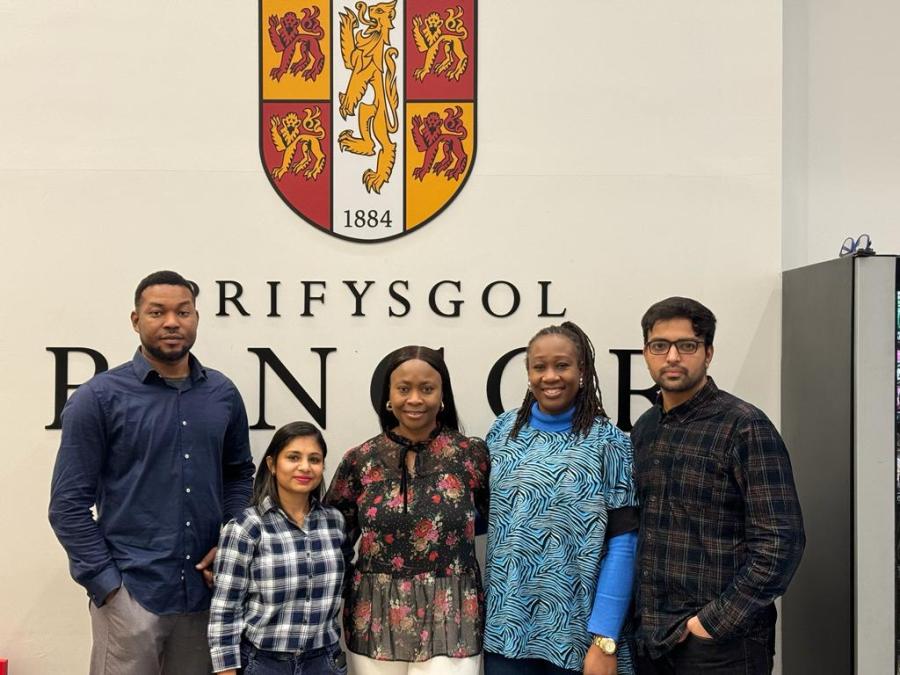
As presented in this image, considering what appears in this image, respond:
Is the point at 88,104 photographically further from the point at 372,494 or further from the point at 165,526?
the point at 372,494

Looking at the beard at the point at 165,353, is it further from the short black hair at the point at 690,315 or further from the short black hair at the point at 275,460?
the short black hair at the point at 690,315

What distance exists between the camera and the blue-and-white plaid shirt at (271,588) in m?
2.28

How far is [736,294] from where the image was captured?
10.2 ft

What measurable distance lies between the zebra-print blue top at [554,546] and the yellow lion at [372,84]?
4.38ft

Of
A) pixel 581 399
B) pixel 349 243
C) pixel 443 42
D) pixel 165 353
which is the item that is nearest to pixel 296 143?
pixel 349 243

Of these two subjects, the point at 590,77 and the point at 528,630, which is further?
the point at 590,77

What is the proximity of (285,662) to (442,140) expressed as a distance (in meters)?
1.85

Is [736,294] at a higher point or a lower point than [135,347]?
higher

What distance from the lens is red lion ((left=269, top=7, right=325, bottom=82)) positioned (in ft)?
10.2

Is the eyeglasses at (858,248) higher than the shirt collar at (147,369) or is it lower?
higher

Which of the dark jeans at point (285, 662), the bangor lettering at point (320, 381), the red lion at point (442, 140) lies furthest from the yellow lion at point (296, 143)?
the dark jeans at point (285, 662)

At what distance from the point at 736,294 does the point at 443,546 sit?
1511 mm

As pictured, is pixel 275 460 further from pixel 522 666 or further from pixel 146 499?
pixel 522 666

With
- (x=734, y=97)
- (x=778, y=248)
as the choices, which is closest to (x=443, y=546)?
(x=778, y=248)
